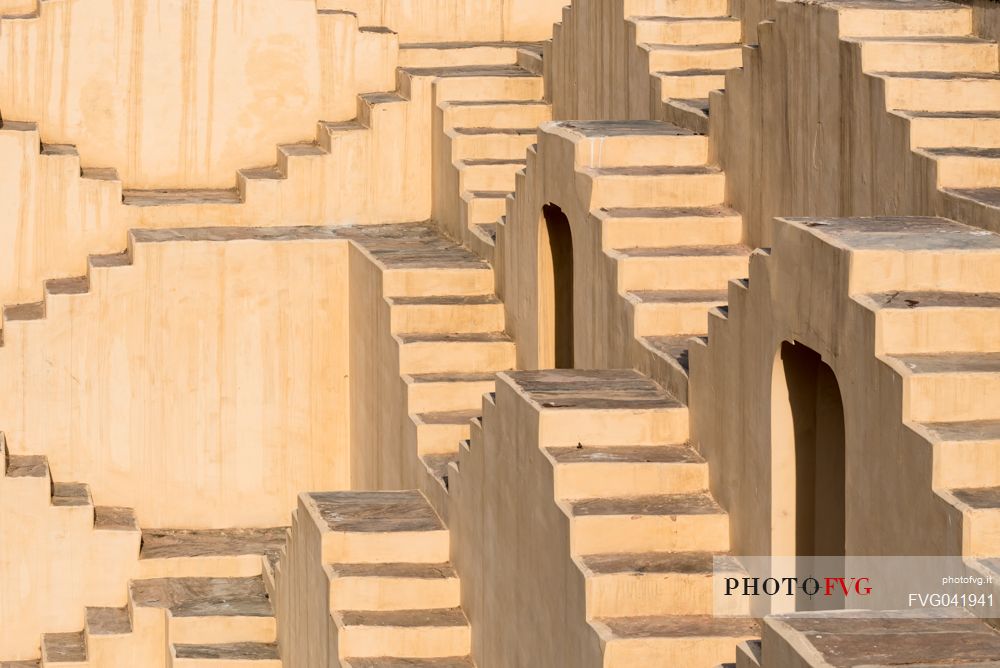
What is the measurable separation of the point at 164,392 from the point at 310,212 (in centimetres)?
167

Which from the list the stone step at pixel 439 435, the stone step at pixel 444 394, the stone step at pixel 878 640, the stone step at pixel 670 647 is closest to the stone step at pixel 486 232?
the stone step at pixel 444 394

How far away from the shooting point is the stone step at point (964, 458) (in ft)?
27.2

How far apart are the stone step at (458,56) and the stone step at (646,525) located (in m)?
7.45

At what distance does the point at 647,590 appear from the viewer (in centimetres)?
987

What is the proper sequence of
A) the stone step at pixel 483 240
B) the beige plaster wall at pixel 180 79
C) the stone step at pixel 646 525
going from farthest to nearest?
1. the beige plaster wall at pixel 180 79
2. the stone step at pixel 483 240
3. the stone step at pixel 646 525

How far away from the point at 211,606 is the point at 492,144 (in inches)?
141

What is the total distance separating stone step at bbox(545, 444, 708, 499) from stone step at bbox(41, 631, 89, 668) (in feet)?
17.4

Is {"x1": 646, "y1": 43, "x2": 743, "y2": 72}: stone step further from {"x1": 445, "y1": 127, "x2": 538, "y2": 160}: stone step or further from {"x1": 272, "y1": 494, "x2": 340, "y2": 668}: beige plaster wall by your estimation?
{"x1": 272, "y1": 494, "x2": 340, "y2": 668}: beige plaster wall

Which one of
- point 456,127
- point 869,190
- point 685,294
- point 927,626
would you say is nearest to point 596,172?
point 685,294

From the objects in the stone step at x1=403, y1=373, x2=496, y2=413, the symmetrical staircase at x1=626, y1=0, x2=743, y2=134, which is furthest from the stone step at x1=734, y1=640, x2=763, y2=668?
the stone step at x1=403, y1=373, x2=496, y2=413

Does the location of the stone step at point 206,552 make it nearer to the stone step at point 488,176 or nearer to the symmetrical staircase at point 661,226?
the stone step at point 488,176

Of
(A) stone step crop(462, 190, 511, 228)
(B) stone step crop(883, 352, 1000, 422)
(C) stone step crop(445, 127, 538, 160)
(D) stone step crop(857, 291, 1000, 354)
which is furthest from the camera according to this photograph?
(C) stone step crop(445, 127, 538, 160)

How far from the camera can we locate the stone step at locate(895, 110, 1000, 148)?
10539mm

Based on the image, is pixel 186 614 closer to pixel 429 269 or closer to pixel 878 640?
pixel 429 269
